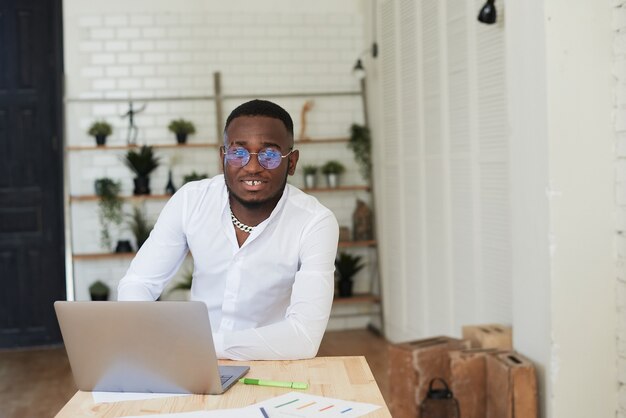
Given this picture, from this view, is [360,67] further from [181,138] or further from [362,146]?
[181,138]

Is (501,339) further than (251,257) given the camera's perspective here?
Yes

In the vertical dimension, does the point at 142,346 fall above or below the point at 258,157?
below

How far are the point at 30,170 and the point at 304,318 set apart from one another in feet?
18.3

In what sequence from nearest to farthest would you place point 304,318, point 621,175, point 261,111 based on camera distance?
point 304,318 → point 261,111 → point 621,175

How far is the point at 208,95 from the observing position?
7.67m

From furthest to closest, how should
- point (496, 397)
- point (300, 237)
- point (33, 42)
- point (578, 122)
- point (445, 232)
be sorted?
1. point (33, 42)
2. point (445, 232)
3. point (496, 397)
4. point (578, 122)
5. point (300, 237)

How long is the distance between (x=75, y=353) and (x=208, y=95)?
18.6 ft

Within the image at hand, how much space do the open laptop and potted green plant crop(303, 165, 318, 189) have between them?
542 cm

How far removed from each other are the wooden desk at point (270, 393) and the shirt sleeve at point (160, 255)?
0.60 meters

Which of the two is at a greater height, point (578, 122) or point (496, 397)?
point (578, 122)

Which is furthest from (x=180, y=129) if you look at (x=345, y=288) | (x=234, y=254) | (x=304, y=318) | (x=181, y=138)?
(x=304, y=318)

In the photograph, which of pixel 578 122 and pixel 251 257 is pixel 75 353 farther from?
pixel 578 122

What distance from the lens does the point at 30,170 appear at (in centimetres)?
757

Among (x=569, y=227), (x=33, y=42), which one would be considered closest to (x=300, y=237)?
(x=569, y=227)
